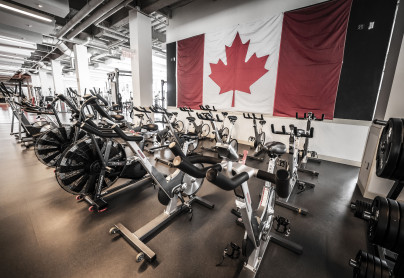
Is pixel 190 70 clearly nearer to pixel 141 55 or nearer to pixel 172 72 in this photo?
pixel 172 72

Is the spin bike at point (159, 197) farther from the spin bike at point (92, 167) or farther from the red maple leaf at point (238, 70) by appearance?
the red maple leaf at point (238, 70)

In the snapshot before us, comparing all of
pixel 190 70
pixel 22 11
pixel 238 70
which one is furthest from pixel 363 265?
pixel 22 11

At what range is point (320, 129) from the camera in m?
4.12

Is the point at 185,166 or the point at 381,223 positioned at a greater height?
the point at 185,166

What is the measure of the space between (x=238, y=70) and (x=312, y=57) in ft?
6.05

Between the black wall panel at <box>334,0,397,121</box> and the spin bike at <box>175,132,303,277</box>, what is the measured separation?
133 inches

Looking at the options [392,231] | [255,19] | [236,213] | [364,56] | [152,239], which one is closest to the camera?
[392,231]

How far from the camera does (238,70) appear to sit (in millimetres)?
5078

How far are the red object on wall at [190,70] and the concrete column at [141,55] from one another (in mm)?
1087

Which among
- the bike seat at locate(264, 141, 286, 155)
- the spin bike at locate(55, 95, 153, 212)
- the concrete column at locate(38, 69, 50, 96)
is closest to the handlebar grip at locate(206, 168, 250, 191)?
the bike seat at locate(264, 141, 286, 155)

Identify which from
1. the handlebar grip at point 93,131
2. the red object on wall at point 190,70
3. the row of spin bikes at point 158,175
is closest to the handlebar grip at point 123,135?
the row of spin bikes at point 158,175

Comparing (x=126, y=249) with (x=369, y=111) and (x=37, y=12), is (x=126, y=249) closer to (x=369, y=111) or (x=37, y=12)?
(x=369, y=111)

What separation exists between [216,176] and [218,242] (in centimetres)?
140

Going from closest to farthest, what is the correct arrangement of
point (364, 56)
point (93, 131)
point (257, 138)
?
1. point (93, 131)
2. point (364, 56)
3. point (257, 138)
